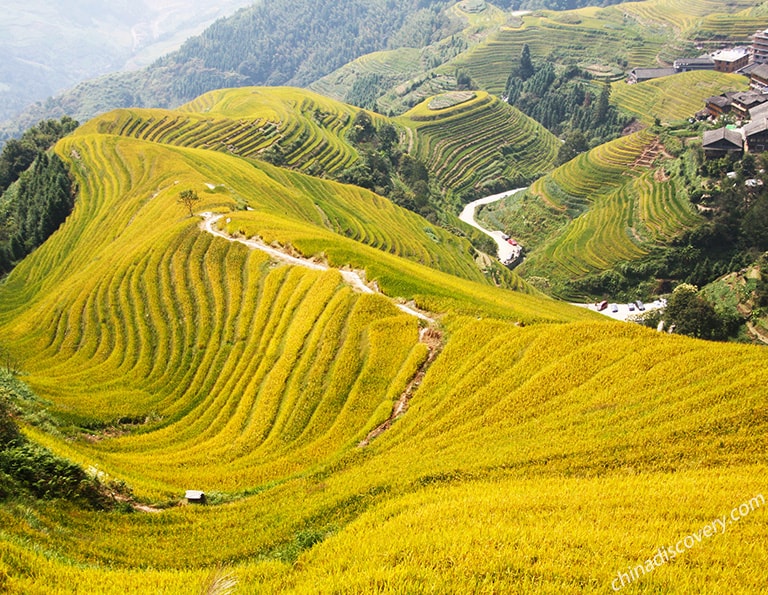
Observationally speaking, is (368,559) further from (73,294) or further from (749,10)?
(749,10)

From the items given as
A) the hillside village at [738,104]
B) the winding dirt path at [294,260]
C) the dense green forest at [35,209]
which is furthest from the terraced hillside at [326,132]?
the winding dirt path at [294,260]

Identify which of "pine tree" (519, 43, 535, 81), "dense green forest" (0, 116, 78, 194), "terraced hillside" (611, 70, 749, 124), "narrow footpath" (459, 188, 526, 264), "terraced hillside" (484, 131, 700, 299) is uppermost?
"dense green forest" (0, 116, 78, 194)

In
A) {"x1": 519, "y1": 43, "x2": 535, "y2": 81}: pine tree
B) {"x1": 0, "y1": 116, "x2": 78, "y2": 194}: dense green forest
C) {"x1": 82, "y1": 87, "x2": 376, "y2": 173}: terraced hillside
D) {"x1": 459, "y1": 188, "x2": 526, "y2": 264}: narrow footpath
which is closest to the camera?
{"x1": 0, "y1": 116, "x2": 78, "y2": 194}: dense green forest

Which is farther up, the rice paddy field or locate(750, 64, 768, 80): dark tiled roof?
the rice paddy field

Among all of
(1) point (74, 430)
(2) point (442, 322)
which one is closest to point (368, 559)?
(2) point (442, 322)

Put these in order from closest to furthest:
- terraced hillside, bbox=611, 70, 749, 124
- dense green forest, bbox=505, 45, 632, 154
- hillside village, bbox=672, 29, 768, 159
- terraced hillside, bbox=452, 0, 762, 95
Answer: hillside village, bbox=672, 29, 768, 159 < terraced hillside, bbox=611, 70, 749, 124 < dense green forest, bbox=505, 45, 632, 154 < terraced hillside, bbox=452, 0, 762, 95

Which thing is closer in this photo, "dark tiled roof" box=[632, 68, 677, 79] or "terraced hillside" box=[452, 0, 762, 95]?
"dark tiled roof" box=[632, 68, 677, 79]

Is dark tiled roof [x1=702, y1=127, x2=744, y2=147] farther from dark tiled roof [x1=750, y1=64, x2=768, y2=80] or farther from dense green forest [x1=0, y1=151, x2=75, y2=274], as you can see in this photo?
dense green forest [x1=0, y1=151, x2=75, y2=274]

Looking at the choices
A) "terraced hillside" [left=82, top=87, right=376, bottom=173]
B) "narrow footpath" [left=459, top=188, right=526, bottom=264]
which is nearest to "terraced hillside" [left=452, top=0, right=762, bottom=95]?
"narrow footpath" [left=459, top=188, right=526, bottom=264]
